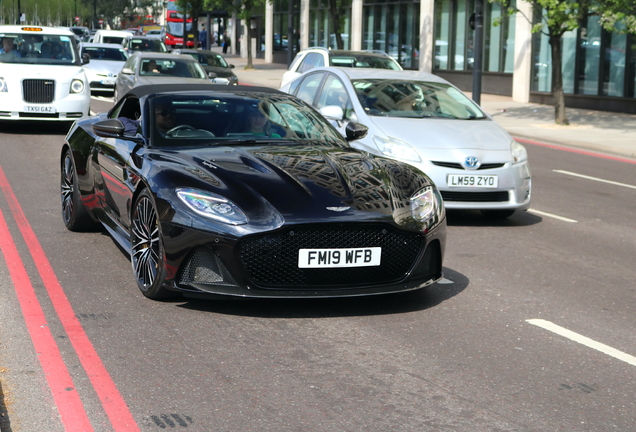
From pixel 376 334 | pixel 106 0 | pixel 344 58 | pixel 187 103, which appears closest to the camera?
pixel 376 334

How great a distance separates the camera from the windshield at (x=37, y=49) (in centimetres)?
1772

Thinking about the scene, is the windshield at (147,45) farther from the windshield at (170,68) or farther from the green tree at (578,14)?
the green tree at (578,14)

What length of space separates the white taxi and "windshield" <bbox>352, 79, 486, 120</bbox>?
792cm

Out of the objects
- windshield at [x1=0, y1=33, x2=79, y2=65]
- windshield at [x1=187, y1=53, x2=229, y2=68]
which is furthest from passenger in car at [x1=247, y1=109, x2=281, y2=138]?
windshield at [x1=187, y1=53, x2=229, y2=68]

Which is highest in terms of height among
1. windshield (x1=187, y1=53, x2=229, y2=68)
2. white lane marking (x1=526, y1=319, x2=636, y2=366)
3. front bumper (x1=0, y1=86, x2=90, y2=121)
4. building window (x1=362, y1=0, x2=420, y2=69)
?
building window (x1=362, y1=0, x2=420, y2=69)

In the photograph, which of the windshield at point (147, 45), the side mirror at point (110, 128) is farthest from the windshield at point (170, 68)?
the side mirror at point (110, 128)

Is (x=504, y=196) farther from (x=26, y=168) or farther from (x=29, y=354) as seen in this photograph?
(x=26, y=168)

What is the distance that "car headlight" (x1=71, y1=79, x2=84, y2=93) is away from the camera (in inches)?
685

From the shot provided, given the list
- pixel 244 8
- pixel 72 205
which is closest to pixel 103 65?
pixel 244 8

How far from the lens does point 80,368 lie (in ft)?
15.9

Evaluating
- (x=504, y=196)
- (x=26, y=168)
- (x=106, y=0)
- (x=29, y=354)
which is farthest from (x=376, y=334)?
(x=106, y=0)

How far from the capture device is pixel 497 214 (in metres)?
Answer: 10.1

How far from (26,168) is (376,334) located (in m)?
8.42

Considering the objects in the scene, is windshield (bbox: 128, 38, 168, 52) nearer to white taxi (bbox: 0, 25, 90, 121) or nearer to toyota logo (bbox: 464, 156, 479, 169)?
white taxi (bbox: 0, 25, 90, 121)
